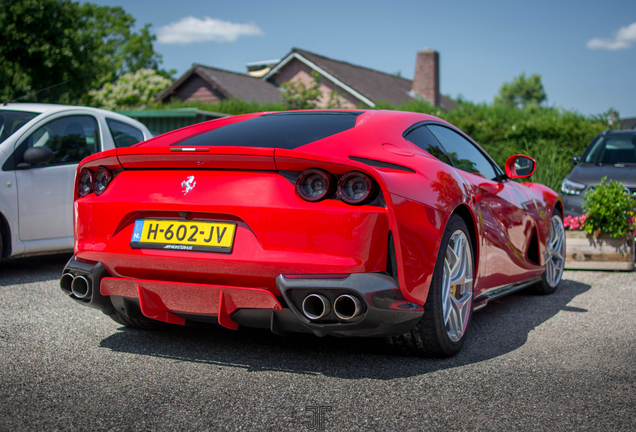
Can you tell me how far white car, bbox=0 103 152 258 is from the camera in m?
5.61

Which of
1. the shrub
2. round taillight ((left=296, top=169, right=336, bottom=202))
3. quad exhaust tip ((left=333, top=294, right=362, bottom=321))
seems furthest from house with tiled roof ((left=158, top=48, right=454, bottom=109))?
quad exhaust tip ((left=333, top=294, right=362, bottom=321))

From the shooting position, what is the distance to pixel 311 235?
9.12ft

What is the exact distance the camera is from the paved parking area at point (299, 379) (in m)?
2.47

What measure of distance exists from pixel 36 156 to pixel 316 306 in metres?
4.02

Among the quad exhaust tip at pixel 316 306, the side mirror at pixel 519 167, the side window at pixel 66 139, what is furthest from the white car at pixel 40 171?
the side mirror at pixel 519 167

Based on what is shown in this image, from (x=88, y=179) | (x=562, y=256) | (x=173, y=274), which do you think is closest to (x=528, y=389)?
(x=173, y=274)

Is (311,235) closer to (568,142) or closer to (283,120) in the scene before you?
(283,120)

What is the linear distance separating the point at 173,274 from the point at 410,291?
3.75ft

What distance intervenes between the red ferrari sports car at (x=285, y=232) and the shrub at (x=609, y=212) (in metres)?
4.24

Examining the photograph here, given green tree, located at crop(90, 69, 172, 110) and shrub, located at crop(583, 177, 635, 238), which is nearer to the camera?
shrub, located at crop(583, 177, 635, 238)

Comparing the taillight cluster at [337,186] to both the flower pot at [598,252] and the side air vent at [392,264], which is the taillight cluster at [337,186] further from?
the flower pot at [598,252]

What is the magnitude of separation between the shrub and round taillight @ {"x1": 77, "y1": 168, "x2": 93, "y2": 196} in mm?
5808

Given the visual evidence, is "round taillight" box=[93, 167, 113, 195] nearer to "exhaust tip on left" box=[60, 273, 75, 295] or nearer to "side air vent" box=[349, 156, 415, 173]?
"exhaust tip on left" box=[60, 273, 75, 295]

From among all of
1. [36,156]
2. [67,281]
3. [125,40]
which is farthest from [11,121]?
[125,40]
